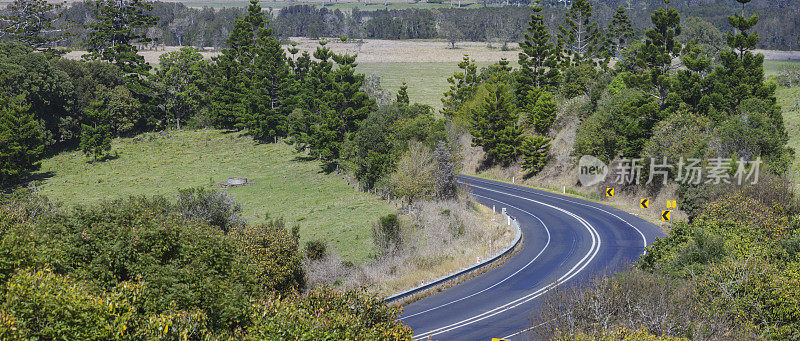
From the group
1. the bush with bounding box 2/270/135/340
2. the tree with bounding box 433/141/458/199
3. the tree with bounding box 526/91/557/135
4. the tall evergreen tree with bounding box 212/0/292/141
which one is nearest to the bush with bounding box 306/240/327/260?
the tree with bounding box 433/141/458/199

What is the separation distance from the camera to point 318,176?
204 feet

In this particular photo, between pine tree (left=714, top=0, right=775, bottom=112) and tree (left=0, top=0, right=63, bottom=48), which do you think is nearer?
pine tree (left=714, top=0, right=775, bottom=112)

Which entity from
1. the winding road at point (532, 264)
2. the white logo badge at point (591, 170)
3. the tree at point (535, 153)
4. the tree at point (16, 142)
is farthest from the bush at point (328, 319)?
the tree at point (16, 142)

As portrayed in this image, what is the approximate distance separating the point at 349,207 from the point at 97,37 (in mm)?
65273

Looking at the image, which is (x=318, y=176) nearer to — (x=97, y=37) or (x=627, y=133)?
(x=627, y=133)

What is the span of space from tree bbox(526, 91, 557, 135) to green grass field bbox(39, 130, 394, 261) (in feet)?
63.9

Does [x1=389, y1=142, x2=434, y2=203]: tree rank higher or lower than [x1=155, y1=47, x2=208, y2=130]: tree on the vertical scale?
lower

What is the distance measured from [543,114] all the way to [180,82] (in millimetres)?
53484

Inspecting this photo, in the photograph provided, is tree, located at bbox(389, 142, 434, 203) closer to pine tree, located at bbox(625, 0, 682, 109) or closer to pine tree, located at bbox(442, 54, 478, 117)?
pine tree, located at bbox(625, 0, 682, 109)

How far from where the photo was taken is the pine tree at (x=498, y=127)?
2296 inches

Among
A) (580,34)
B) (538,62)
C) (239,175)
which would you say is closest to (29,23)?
(239,175)

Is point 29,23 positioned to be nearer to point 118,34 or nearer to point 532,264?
point 118,34

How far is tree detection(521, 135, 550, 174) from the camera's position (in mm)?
55219

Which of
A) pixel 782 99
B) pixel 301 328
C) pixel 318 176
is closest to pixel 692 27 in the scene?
pixel 782 99
